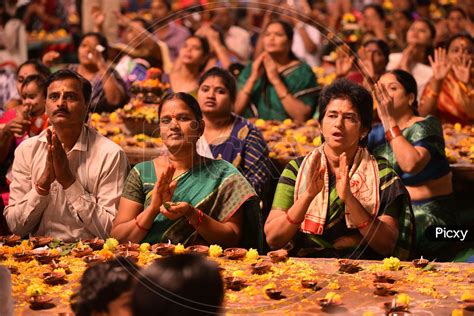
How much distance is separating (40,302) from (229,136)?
197 cm

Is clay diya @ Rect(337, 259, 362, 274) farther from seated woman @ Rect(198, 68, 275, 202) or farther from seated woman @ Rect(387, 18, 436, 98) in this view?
seated woman @ Rect(387, 18, 436, 98)

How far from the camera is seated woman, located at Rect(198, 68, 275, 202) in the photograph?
467cm

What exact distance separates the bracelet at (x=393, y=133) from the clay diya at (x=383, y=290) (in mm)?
1521

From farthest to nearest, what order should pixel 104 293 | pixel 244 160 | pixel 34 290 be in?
pixel 244 160 < pixel 34 290 < pixel 104 293

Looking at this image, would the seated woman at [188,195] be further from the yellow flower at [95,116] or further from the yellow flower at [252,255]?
the yellow flower at [95,116]

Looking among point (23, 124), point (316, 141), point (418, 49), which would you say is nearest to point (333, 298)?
point (23, 124)

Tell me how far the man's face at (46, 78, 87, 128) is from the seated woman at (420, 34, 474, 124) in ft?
8.81

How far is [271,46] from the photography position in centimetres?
644

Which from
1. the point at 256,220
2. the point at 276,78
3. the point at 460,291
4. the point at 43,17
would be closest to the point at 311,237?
the point at 256,220

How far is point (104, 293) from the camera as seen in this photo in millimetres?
2578

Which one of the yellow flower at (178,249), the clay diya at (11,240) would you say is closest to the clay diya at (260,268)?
the yellow flower at (178,249)

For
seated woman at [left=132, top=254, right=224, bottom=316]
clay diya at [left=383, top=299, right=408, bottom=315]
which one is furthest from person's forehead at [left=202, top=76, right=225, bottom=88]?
seated woman at [left=132, top=254, right=224, bottom=316]

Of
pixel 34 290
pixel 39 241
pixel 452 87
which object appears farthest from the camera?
pixel 452 87

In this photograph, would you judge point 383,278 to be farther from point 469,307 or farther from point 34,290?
point 34,290
